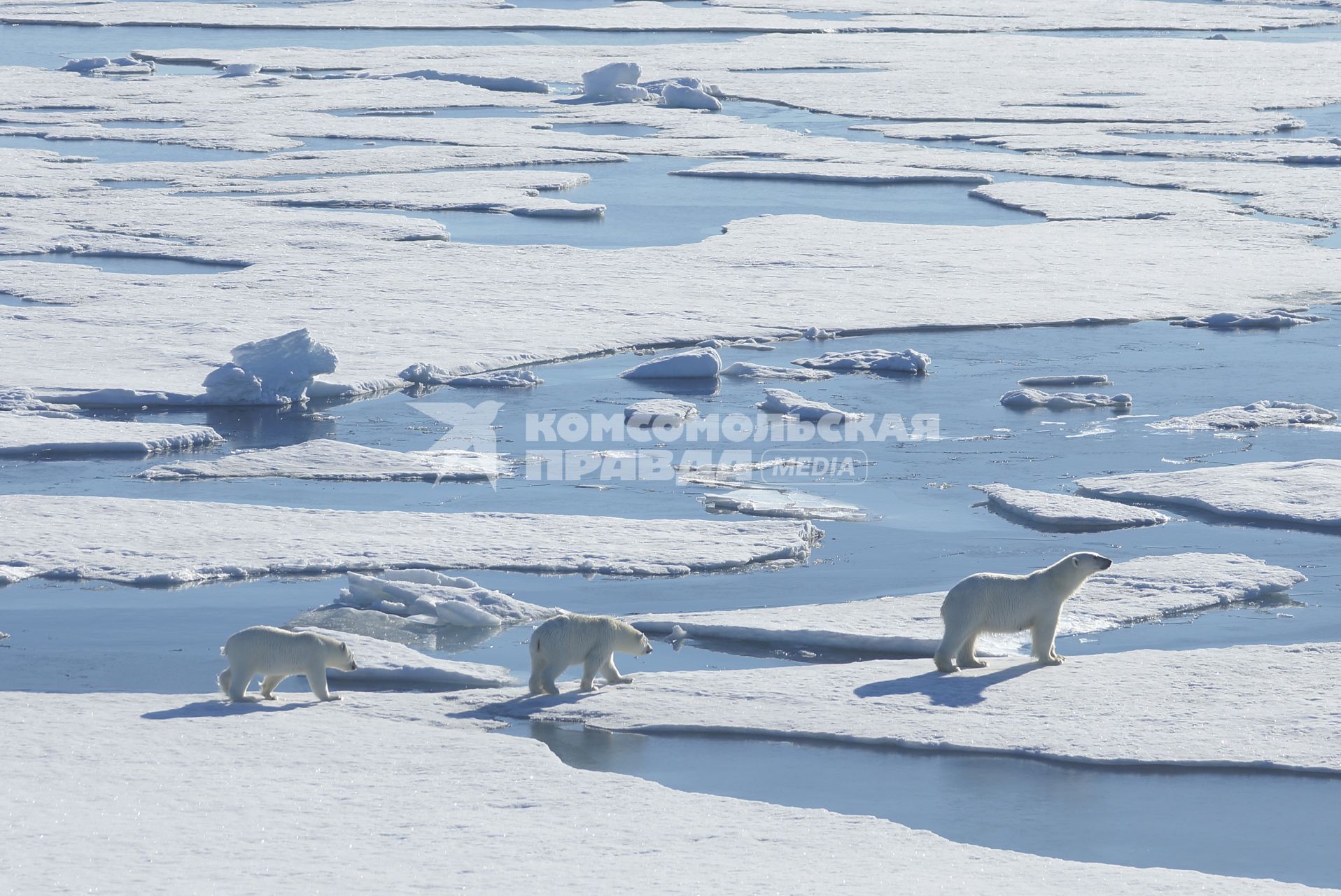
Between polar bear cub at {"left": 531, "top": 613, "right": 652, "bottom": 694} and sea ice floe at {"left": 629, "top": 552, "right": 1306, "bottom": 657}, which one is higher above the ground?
polar bear cub at {"left": 531, "top": 613, "right": 652, "bottom": 694}

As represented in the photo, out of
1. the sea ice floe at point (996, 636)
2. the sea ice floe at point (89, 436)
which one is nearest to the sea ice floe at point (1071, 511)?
the sea ice floe at point (996, 636)

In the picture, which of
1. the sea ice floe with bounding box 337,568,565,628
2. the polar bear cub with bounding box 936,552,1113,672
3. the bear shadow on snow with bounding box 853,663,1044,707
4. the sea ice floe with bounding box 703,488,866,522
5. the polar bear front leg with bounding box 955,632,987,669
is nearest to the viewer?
the bear shadow on snow with bounding box 853,663,1044,707

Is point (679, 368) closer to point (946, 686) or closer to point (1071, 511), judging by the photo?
point (1071, 511)

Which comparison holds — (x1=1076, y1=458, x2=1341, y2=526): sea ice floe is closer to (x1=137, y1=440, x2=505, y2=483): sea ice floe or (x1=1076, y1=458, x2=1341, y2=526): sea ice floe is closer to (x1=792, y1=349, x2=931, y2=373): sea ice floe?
(x1=792, y1=349, x2=931, y2=373): sea ice floe

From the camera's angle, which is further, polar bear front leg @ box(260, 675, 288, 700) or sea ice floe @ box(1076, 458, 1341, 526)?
sea ice floe @ box(1076, 458, 1341, 526)

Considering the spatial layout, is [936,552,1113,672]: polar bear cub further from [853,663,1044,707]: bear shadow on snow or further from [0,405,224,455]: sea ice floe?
[0,405,224,455]: sea ice floe

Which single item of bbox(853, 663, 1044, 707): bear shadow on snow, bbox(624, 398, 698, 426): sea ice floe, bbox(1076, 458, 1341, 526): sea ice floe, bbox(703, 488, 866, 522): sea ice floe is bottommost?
bbox(703, 488, 866, 522): sea ice floe

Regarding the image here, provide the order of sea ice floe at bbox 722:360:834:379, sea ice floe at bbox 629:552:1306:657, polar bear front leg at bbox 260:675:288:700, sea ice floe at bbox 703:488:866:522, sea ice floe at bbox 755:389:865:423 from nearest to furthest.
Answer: polar bear front leg at bbox 260:675:288:700, sea ice floe at bbox 629:552:1306:657, sea ice floe at bbox 703:488:866:522, sea ice floe at bbox 755:389:865:423, sea ice floe at bbox 722:360:834:379

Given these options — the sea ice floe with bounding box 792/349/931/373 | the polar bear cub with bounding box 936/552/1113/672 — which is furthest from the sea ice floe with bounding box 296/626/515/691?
the sea ice floe with bounding box 792/349/931/373
